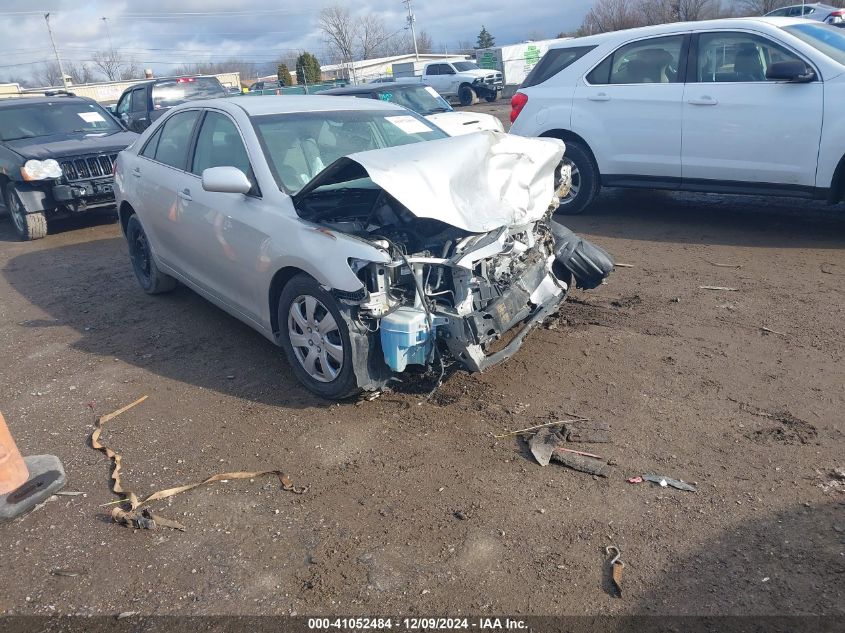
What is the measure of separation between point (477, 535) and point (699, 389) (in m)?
1.85

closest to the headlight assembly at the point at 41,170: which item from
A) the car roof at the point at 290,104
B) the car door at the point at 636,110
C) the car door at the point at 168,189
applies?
the car door at the point at 168,189

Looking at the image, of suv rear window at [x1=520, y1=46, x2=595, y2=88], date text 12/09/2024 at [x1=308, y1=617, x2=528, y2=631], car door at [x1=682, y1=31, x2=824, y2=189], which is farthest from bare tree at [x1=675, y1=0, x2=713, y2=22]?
date text 12/09/2024 at [x1=308, y1=617, x2=528, y2=631]

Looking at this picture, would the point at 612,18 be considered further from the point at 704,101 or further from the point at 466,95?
the point at 704,101

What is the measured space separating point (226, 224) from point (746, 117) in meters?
5.03

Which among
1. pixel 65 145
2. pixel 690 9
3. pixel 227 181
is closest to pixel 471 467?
pixel 227 181

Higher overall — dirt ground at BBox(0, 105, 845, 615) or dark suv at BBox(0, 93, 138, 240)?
dark suv at BBox(0, 93, 138, 240)

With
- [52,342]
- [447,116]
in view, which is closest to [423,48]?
[447,116]

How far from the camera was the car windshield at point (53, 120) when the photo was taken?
10086 millimetres

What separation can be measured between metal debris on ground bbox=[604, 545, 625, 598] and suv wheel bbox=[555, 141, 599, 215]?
579 cm

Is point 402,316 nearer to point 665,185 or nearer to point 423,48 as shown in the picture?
point 665,185

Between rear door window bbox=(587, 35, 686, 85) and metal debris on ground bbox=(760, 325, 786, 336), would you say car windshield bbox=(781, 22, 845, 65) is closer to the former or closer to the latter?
rear door window bbox=(587, 35, 686, 85)

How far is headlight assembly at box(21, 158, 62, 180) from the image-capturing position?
Result: 358 inches

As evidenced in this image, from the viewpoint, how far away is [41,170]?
9133mm

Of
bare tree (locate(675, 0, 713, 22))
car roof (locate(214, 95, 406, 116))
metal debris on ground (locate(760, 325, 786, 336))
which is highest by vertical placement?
bare tree (locate(675, 0, 713, 22))
